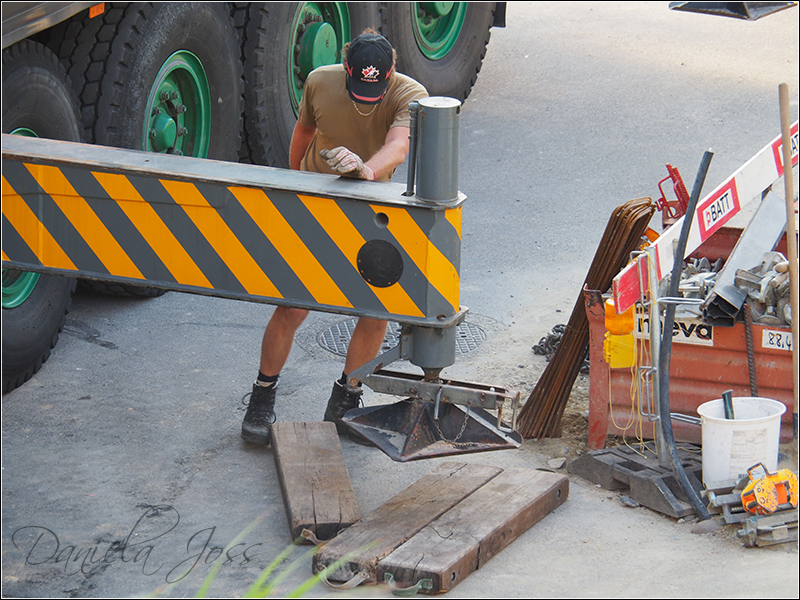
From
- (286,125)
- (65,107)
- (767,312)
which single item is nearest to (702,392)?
(767,312)

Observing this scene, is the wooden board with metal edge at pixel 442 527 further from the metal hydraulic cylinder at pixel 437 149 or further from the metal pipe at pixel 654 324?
the metal hydraulic cylinder at pixel 437 149

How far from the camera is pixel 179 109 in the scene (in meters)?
6.15

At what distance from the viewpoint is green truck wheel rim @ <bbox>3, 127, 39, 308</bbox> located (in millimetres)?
5079

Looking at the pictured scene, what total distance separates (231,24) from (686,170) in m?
3.65

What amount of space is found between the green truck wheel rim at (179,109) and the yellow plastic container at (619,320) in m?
2.82

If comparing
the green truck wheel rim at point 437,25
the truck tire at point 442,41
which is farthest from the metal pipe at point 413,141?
the green truck wheel rim at point 437,25

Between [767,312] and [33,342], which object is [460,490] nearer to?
[767,312]

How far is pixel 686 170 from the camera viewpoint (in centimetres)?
802

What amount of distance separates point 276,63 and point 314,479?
363cm

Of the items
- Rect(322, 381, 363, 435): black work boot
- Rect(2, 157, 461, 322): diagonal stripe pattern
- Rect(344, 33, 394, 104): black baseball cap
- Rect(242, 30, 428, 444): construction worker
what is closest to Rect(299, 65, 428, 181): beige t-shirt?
Rect(242, 30, 428, 444): construction worker

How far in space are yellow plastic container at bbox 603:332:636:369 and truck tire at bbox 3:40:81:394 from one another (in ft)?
9.03

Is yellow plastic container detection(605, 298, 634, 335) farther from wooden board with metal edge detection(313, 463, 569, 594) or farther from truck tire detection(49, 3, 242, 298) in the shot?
truck tire detection(49, 3, 242, 298)

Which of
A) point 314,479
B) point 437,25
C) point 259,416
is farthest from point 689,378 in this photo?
point 437,25

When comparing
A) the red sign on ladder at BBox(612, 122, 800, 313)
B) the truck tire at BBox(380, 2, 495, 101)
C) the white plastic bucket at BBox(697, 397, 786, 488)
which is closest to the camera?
the white plastic bucket at BBox(697, 397, 786, 488)
